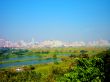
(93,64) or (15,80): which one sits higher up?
(93,64)

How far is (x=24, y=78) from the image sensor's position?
103 feet

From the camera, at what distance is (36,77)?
104 feet

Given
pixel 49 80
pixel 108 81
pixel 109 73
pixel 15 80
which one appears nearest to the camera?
pixel 108 81

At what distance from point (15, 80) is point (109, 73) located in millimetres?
20205

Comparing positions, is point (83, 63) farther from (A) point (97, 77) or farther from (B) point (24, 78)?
(B) point (24, 78)

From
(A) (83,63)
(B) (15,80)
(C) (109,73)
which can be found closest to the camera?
(A) (83,63)

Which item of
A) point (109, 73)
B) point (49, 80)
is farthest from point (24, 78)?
point (109, 73)

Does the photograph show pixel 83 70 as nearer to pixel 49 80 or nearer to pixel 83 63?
pixel 83 63

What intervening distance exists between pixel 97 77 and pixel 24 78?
73.4 ft

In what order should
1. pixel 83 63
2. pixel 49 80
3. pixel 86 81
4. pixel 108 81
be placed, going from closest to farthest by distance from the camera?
pixel 86 81 < pixel 83 63 < pixel 108 81 < pixel 49 80

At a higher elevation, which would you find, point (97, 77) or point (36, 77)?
point (97, 77)

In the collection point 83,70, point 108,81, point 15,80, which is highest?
point 83,70

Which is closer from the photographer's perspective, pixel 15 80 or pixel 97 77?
pixel 97 77

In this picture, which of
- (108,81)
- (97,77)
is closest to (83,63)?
(97,77)
